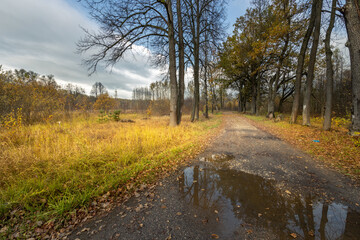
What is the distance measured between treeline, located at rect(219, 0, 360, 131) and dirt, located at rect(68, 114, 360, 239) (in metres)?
5.79

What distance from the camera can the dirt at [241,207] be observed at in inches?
73.5

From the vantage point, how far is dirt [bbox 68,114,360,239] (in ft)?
6.13

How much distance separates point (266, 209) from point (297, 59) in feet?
69.3

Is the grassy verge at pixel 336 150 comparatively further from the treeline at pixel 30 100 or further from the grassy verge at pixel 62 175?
the treeline at pixel 30 100

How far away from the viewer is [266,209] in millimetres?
2264

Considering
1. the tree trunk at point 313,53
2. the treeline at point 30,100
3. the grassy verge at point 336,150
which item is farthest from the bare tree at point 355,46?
the treeline at point 30,100

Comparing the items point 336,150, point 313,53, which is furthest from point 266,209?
point 313,53

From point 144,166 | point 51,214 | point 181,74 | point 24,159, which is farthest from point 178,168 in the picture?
point 181,74

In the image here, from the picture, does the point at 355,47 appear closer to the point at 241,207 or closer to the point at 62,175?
the point at 241,207

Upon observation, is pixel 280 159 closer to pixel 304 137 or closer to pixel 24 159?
pixel 304 137

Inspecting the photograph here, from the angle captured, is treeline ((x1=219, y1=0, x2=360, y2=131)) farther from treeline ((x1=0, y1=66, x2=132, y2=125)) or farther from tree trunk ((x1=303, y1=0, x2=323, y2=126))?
treeline ((x1=0, y1=66, x2=132, y2=125))

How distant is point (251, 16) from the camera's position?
1802 centimetres

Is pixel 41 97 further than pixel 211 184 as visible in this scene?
Yes

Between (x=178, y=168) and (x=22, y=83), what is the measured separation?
36.1 feet
